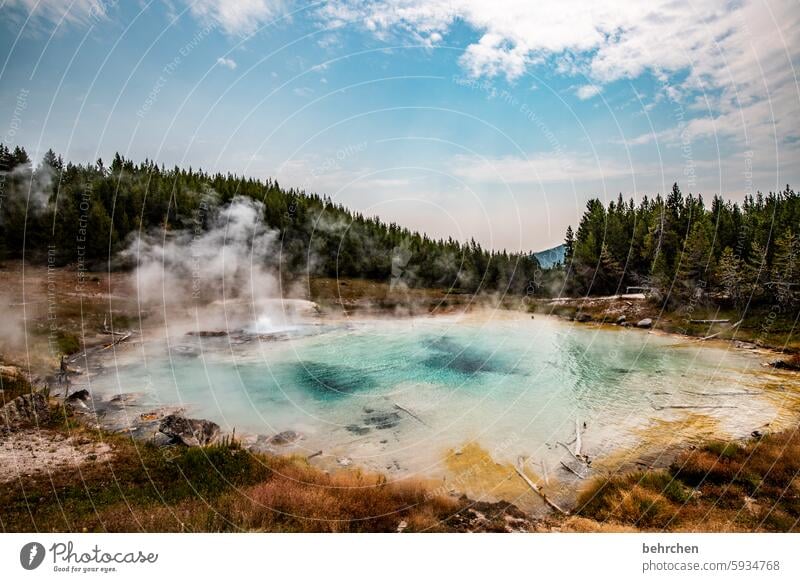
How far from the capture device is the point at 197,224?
5247 centimetres

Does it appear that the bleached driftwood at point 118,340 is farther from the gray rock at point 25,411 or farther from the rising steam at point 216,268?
the gray rock at point 25,411

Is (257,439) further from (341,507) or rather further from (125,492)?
(341,507)

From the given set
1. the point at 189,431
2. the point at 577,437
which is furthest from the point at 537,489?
the point at 189,431

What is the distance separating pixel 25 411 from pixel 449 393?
15.7 m

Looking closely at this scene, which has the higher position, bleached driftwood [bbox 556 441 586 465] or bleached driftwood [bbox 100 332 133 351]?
bleached driftwood [bbox 556 441 586 465]

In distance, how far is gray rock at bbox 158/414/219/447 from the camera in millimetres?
12797

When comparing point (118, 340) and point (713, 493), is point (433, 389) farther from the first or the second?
point (118, 340)

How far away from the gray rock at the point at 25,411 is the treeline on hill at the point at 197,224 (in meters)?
27.9

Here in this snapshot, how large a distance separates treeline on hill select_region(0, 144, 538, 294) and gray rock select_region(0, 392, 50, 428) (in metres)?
27.9

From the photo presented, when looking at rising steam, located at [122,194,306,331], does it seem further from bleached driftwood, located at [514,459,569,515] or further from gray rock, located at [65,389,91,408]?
bleached driftwood, located at [514,459,569,515]

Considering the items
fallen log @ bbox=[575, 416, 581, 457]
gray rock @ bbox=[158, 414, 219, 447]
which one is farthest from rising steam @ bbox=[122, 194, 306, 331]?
fallen log @ bbox=[575, 416, 581, 457]

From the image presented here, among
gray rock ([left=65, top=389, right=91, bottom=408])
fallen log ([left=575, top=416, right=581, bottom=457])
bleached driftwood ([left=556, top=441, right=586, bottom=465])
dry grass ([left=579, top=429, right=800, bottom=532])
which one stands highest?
dry grass ([left=579, top=429, right=800, bottom=532])

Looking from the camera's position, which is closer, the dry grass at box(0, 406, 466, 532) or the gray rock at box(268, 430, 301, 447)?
the dry grass at box(0, 406, 466, 532)

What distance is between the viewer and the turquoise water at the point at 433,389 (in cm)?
1416
